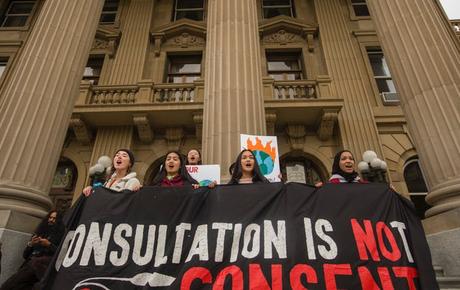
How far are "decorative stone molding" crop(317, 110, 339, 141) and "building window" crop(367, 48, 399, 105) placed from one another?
2.47 m

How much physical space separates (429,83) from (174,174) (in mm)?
4685

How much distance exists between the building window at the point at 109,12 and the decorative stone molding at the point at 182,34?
9.19ft

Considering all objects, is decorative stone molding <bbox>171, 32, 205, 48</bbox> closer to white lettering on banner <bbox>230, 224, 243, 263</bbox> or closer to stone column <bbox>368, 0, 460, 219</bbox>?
stone column <bbox>368, 0, 460, 219</bbox>

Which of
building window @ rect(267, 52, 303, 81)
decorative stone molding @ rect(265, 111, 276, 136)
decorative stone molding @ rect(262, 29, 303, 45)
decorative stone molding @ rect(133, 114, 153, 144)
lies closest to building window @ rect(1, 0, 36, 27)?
decorative stone molding @ rect(133, 114, 153, 144)

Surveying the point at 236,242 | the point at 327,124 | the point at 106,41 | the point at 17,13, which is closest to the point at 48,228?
the point at 236,242

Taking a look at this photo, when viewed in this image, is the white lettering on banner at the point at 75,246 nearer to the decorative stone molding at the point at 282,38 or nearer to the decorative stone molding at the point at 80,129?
the decorative stone molding at the point at 80,129

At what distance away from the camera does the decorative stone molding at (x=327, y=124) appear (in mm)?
9438

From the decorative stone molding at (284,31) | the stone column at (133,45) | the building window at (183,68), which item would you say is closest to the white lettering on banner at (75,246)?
the stone column at (133,45)

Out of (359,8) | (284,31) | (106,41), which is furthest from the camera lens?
(359,8)

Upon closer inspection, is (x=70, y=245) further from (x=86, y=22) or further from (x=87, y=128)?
(x=87, y=128)

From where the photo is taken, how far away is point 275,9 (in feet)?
44.8

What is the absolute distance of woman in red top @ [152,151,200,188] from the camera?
3692 millimetres

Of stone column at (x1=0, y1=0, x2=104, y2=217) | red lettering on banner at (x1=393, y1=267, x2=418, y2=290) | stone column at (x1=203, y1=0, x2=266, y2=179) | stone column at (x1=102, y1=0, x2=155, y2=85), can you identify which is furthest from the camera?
stone column at (x1=102, y1=0, x2=155, y2=85)

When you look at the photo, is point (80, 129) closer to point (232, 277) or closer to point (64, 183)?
point (64, 183)
